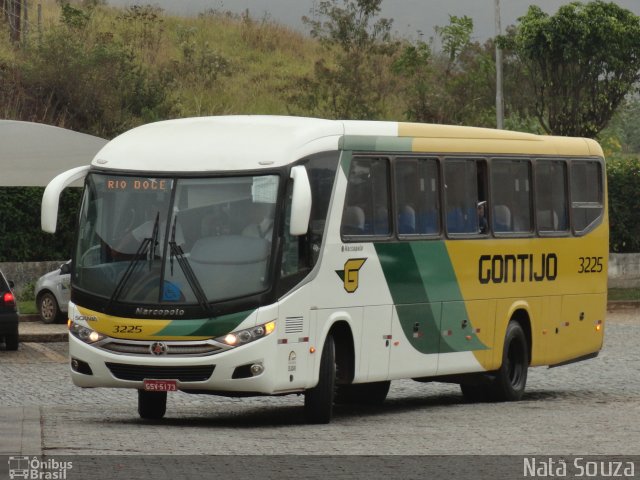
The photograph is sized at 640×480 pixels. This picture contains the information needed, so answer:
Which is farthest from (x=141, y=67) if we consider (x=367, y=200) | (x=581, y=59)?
(x=367, y=200)

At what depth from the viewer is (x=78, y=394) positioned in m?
20.8

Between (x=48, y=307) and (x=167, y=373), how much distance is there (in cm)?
1813

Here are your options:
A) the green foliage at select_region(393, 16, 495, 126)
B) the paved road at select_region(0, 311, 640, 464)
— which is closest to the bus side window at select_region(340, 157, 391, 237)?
the paved road at select_region(0, 311, 640, 464)

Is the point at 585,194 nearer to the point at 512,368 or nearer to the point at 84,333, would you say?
the point at 512,368

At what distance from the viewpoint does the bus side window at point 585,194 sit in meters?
21.9

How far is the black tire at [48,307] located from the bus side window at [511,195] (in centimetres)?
1453

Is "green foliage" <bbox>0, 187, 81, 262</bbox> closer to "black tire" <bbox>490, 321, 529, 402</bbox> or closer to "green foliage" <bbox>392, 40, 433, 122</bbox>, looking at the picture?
"green foliage" <bbox>392, 40, 433, 122</bbox>

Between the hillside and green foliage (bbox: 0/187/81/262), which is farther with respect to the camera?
the hillside

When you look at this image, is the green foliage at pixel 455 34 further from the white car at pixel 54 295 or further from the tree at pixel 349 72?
the white car at pixel 54 295

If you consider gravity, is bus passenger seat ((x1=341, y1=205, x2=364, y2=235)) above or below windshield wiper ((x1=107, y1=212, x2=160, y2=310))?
above

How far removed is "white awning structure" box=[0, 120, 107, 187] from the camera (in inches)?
1169

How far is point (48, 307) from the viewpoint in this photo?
3341cm

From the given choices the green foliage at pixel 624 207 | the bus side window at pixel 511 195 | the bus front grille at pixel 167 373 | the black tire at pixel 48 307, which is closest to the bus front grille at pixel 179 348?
the bus front grille at pixel 167 373

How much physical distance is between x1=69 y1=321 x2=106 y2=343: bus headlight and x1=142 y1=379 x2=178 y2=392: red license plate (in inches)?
26.8
